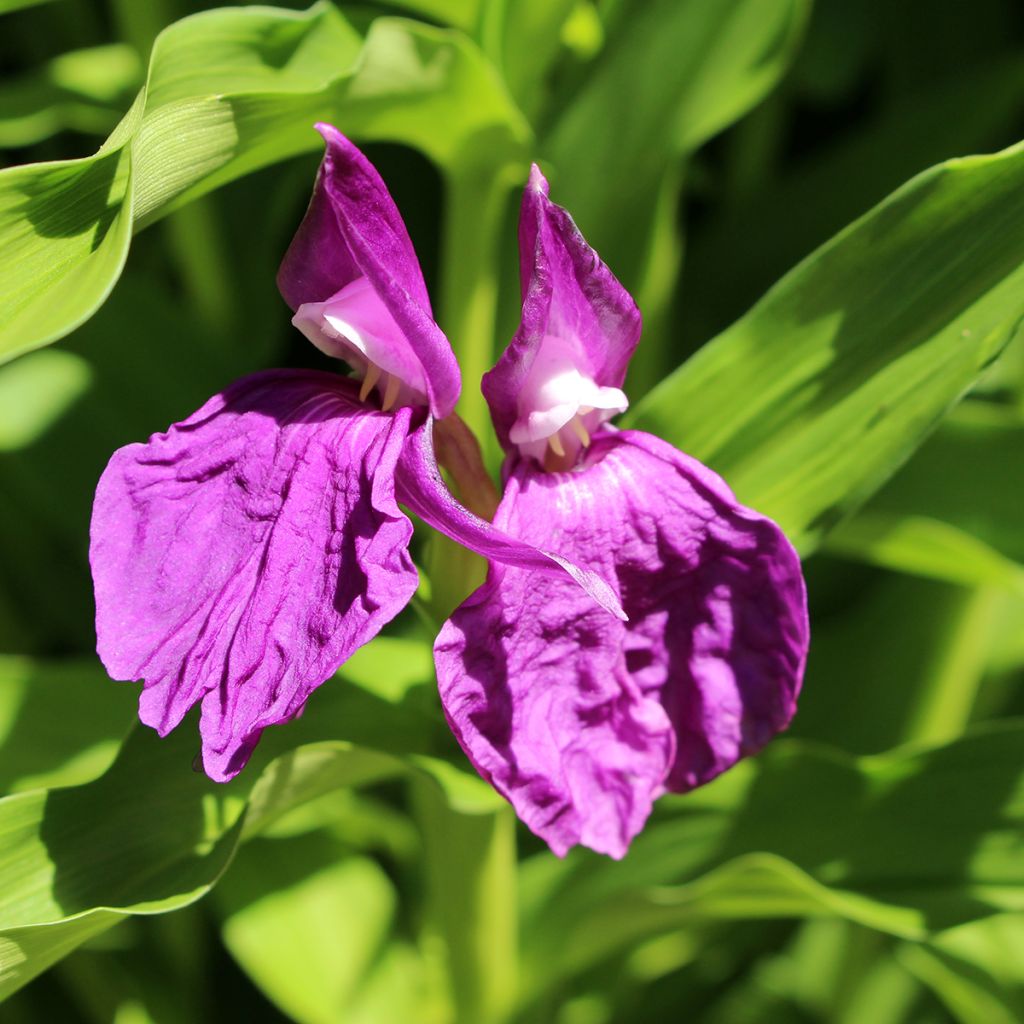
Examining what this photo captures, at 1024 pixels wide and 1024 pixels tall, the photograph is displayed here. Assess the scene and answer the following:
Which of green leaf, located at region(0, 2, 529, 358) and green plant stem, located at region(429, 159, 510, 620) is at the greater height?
green leaf, located at region(0, 2, 529, 358)

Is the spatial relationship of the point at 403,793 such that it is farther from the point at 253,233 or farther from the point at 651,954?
the point at 253,233

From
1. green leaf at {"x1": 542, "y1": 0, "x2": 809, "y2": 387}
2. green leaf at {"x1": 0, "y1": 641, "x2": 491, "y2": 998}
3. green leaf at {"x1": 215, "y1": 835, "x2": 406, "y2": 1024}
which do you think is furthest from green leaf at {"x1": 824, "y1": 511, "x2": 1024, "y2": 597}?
green leaf at {"x1": 215, "y1": 835, "x2": 406, "y2": 1024}

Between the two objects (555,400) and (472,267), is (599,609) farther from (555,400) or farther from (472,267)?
(472,267)

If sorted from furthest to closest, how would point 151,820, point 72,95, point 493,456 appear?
1. point 72,95
2. point 493,456
3. point 151,820

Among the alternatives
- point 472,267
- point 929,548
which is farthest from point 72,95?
point 929,548

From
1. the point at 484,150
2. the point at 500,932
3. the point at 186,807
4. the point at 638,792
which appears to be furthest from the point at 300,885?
the point at 484,150

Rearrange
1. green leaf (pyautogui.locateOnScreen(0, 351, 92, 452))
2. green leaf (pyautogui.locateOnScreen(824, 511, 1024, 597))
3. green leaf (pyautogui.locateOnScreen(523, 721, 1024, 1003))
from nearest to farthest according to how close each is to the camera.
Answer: green leaf (pyautogui.locateOnScreen(523, 721, 1024, 1003)) → green leaf (pyautogui.locateOnScreen(824, 511, 1024, 597)) → green leaf (pyautogui.locateOnScreen(0, 351, 92, 452))

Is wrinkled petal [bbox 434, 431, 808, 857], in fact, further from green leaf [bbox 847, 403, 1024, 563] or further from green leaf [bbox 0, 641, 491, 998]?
green leaf [bbox 847, 403, 1024, 563]

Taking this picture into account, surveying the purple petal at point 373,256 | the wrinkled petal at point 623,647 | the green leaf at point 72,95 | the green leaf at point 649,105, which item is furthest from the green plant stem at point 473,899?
the green leaf at point 72,95
